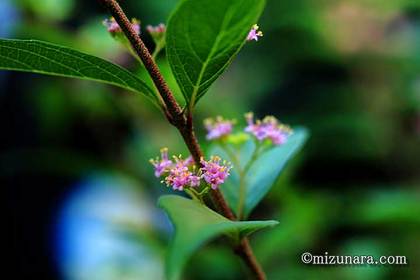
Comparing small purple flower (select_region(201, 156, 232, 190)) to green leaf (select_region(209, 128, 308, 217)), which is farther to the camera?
green leaf (select_region(209, 128, 308, 217))

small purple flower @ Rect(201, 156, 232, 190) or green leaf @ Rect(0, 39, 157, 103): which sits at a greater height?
green leaf @ Rect(0, 39, 157, 103)

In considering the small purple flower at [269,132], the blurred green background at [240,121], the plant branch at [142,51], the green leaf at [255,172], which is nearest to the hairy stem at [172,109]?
the plant branch at [142,51]

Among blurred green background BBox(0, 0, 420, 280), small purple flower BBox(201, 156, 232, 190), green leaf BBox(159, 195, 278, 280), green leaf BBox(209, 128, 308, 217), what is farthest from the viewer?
blurred green background BBox(0, 0, 420, 280)

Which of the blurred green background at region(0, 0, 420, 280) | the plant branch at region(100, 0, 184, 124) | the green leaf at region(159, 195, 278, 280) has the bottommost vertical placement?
the green leaf at region(159, 195, 278, 280)

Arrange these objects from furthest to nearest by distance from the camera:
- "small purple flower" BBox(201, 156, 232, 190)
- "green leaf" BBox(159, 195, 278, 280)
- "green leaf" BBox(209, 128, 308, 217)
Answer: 1. "green leaf" BBox(209, 128, 308, 217)
2. "small purple flower" BBox(201, 156, 232, 190)
3. "green leaf" BBox(159, 195, 278, 280)

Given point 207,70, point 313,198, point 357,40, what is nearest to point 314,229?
point 313,198

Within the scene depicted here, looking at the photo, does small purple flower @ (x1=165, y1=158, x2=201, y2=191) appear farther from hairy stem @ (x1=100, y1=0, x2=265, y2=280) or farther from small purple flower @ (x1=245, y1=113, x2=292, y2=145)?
small purple flower @ (x1=245, y1=113, x2=292, y2=145)

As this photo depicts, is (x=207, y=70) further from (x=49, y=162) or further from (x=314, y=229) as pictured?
(x=49, y=162)

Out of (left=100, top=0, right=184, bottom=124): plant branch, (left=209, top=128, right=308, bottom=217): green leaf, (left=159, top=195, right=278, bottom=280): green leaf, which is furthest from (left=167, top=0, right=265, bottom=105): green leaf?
(left=209, top=128, right=308, bottom=217): green leaf
